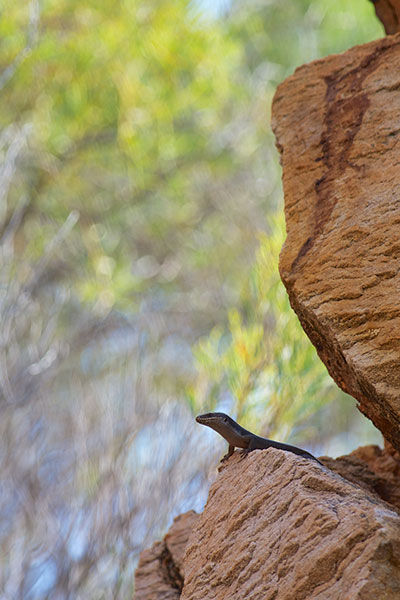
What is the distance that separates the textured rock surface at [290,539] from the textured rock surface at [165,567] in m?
0.58

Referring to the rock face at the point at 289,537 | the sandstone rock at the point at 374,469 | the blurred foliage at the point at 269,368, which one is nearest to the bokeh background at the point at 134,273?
the blurred foliage at the point at 269,368

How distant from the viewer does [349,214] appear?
218cm

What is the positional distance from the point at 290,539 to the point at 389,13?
2.14 metres

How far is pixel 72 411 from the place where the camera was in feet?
15.1

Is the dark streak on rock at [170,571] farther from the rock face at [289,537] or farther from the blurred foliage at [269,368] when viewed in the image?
the blurred foliage at [269,368]

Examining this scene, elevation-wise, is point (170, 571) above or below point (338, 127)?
below

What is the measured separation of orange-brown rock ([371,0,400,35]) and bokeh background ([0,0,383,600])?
1.10m

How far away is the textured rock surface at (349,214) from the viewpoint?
1965 millimetres

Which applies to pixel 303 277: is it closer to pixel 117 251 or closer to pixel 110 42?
pixel 110 42

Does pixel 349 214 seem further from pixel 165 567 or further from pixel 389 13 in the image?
pixel 165 567

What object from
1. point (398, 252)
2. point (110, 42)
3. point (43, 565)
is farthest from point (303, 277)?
point (110, 42)

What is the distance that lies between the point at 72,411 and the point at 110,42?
2600 mm

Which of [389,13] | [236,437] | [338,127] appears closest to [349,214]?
[338,127]

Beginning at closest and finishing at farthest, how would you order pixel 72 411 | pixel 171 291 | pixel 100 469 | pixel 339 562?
1. pixel 339 562
2. pixel 100 469
3. pixel 72 411
4. pixel 171 291
